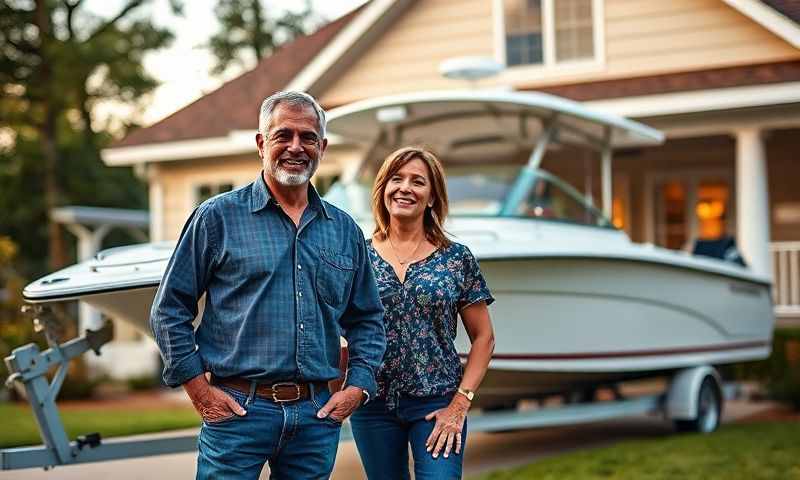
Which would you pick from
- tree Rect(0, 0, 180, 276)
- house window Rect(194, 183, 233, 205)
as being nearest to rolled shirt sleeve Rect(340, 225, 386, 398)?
house window Rect(194, 183, 233, 205)

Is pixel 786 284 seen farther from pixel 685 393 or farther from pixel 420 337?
pixel 420 337

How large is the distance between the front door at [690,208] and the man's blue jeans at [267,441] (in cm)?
1224

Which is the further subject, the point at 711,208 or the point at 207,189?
the point at 207,189

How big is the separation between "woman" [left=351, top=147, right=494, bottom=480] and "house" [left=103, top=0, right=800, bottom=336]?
6.39 m

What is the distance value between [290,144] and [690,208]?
40.8 feet

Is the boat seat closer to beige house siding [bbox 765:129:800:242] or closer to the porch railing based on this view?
the porch railing

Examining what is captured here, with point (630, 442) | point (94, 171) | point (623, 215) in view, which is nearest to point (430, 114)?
point (630, 442)

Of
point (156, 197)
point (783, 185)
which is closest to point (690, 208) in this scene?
point (783, 185)

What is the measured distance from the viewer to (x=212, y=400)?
3.28 metres

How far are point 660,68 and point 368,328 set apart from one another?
389 inches

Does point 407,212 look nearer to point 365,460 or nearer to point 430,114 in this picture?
point 365,460

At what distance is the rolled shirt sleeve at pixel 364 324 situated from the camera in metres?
3.62

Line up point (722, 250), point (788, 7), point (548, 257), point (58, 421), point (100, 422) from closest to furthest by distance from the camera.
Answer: point (58, 421) < point (548, 257) < point (722, 250) < point (100, 422) < point (788, 7)

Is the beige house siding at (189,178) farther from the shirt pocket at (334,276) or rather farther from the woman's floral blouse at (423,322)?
the shirt pocket at (334,276)
